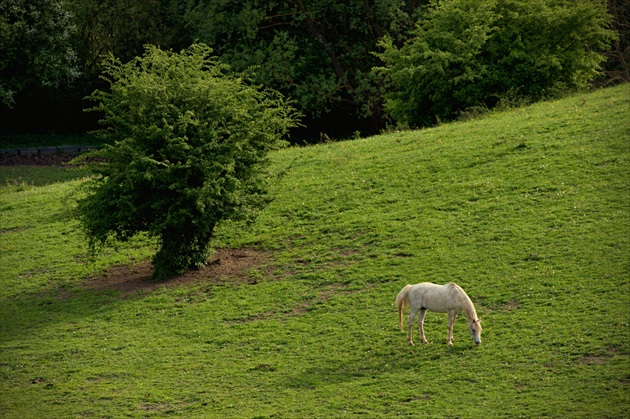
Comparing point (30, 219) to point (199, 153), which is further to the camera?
point (30, 219)

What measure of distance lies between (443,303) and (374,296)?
3.45 metres

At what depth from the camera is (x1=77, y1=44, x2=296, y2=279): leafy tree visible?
883 inches

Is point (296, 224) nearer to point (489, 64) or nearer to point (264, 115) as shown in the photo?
point (264, 115)

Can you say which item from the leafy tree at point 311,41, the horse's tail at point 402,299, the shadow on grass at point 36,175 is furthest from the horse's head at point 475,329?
the leafy tree at point 311,41

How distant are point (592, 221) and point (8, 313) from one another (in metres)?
14.9

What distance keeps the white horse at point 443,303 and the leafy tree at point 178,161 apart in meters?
7.15

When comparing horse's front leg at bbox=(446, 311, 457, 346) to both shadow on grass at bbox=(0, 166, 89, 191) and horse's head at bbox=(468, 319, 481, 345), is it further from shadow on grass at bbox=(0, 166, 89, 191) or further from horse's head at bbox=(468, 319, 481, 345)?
shadow on grass at bbox=(0, 166, 89, 191)

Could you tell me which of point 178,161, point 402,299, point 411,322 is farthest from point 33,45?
point 411,322

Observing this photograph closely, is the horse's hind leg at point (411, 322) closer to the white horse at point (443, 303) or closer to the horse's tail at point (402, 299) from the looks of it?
the white horse at point (443, 303)

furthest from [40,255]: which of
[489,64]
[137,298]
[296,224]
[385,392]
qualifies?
[489,64]

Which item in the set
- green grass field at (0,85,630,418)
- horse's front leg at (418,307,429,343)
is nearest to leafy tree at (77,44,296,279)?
green grass field at (0,85,630,418)

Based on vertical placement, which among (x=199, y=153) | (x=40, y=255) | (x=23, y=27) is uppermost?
(x=23, y=27)

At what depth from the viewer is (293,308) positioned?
66.5ft

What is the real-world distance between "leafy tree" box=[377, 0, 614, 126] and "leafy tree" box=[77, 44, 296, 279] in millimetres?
11746
